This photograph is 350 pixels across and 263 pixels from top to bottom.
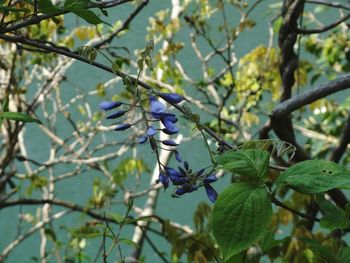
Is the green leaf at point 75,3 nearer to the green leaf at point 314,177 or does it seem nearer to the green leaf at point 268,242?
the green leaf at point 314,177

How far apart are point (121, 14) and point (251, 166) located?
3529 millimetres

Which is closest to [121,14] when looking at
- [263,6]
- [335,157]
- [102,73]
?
[102,73]

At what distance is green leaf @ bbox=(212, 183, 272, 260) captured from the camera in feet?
1.70

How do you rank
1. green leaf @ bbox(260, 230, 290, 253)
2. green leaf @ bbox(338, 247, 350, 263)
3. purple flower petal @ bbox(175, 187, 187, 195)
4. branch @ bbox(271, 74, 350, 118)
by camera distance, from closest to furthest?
purple flower petal @ bbox(175, 187, 187, 195), green leaf @ bbox(338, 247, 350, 263), green leaf @ bbox(260, 230, 290, 253), branch @ bbox(271, 74, 350, 118)

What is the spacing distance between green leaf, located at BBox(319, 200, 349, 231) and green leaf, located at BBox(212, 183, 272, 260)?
0.20m

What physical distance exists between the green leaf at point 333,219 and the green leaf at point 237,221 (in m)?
0.20

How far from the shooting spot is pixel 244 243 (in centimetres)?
52

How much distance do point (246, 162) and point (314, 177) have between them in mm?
55

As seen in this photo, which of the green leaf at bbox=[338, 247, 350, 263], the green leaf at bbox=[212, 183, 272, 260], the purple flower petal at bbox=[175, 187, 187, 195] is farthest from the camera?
the green leaf at bbox=[338, 247, 350, 263]

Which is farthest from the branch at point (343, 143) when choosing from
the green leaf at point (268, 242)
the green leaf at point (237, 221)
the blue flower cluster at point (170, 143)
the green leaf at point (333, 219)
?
the green leaf at point (237, 221)

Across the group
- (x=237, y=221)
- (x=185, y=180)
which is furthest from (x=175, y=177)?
(x=237, y=221)

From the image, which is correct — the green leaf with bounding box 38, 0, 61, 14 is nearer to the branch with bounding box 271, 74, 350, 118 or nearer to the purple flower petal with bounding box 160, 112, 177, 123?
the purple flower petal with bounding box 160, 112, 177, 123

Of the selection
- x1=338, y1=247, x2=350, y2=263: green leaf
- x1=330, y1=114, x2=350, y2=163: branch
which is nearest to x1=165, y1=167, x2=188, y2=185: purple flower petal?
x1=338, y1=247, x2=350, y2=263: green leaf

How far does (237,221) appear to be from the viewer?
0.52 m
